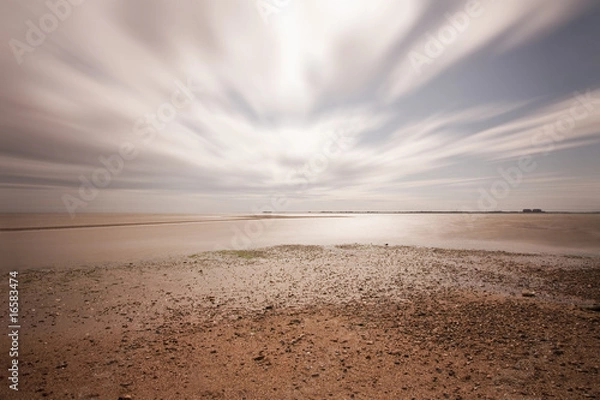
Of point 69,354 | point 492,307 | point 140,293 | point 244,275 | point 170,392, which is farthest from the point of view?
point 244,275

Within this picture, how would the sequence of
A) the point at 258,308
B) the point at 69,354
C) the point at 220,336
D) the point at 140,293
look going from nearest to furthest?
the point at 69,354, the point at 220,336, the point at 258,308, the point at 140,293

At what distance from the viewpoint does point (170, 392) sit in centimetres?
513

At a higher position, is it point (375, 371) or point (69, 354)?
point (69, 354)

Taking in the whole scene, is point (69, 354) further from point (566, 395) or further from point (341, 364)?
point (566, 395)

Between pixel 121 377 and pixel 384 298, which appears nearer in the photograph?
pixel 121 377

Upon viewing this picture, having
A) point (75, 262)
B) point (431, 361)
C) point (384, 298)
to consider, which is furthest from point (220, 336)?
point (75, 262)

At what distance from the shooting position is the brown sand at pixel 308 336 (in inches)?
206

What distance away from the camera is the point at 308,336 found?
7387 mm

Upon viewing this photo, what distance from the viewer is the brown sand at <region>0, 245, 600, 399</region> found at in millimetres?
5242

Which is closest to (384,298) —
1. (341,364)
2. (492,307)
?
(492,307)

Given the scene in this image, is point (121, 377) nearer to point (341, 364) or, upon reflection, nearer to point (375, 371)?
point (341, 364)

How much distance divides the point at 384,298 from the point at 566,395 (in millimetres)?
6007

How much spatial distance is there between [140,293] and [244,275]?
5.20 metres

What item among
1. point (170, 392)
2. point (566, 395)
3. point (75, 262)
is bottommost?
point (566, 395)
